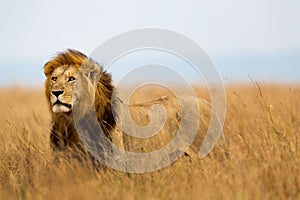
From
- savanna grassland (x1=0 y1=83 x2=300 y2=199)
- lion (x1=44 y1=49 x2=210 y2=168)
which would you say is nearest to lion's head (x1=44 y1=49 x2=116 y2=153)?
lion (x1=44 y1=49 x2=210 y2=168)

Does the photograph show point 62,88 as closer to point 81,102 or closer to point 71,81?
point 71,81

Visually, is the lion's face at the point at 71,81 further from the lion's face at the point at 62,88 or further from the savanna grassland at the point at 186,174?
the savanna grassland at the point at 186,174

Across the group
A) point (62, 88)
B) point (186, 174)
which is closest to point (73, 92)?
point (62, 88)

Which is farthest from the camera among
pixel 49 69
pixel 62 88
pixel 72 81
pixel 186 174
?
pixel 49 69

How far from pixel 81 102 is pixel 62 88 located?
0.85 ft

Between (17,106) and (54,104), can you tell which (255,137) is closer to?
(54,104)

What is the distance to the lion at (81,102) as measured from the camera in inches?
237

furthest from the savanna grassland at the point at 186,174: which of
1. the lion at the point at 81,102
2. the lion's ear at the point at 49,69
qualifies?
the lion's ear at the point at 49,69

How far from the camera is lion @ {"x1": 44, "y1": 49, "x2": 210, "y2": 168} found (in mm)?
6012

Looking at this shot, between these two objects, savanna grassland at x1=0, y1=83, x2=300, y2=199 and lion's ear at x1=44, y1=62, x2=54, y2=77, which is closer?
savanna grassland at x1=0, y1=83, x2=300, y2=199

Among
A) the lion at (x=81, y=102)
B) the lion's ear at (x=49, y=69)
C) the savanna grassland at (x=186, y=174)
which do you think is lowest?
the savanna grassland at (x=186, y=174)

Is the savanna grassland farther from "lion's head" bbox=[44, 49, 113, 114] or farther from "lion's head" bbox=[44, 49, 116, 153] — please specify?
"lion's head" bbox=[44, 49, 113, 114]

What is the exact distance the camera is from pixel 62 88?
19.5 ft

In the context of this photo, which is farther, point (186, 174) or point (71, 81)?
point (71, 81)
